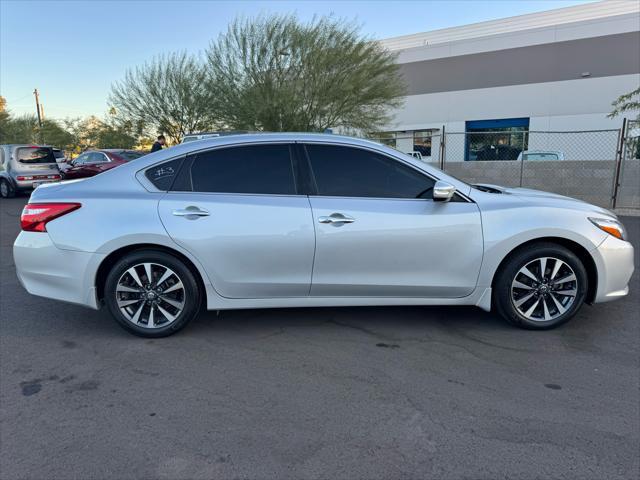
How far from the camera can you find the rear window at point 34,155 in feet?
53.1

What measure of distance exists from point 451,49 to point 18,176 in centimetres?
2429

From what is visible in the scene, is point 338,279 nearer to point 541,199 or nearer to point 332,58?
point 541,199

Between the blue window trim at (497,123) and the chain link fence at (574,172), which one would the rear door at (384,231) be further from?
the blue window trim at (497,123)

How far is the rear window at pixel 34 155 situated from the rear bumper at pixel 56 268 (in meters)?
14.8

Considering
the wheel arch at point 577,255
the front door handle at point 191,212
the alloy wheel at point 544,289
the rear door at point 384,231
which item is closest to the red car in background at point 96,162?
the front door handle at point 191,212

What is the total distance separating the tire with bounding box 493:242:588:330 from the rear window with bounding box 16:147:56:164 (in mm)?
17325

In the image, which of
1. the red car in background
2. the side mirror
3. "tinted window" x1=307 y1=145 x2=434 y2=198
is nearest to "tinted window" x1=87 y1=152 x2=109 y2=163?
the red car in background

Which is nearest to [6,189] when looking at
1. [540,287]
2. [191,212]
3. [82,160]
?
[82,160]

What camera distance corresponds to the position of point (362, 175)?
3.88 metres

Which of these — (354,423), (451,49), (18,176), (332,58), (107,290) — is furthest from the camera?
(451,49)

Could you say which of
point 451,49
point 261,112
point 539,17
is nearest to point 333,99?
point 261,112

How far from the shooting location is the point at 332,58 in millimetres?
18047

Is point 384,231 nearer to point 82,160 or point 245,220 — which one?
point 245,220

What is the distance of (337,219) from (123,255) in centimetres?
177
